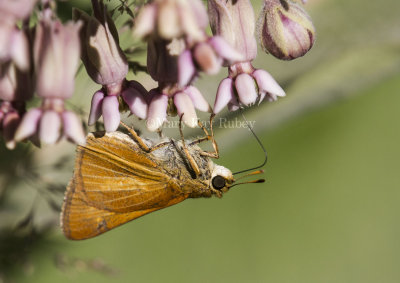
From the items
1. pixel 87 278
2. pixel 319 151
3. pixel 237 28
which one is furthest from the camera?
pixel 319 151

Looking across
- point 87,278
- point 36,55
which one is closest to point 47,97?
point 36,55

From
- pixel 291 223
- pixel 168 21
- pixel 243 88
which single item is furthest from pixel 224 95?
pixel 291 223

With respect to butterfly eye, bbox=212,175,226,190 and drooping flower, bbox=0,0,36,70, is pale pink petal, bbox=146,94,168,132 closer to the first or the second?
drooping flower, bbox=0,0,36,70

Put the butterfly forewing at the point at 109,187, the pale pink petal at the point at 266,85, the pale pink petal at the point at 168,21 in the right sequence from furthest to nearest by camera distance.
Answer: the butterfly forewing at the point at 109,187
the pale pink petal at the point at 266,85
the pale pink petal at the point at 168,21

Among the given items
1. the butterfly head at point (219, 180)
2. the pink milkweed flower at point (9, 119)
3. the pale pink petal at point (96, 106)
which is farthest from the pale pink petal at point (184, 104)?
the butterfly head at point (219, 180)

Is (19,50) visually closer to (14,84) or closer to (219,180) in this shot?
(14,84)

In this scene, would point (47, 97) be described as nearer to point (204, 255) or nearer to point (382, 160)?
point (204, 255)

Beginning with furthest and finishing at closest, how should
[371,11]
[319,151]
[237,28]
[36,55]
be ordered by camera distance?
1. [319,151]
2. [371,11]
3. [237,28]
4. [36,55]

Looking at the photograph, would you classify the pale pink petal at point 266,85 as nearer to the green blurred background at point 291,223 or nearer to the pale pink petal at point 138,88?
the pale pink petal at point 138,88
